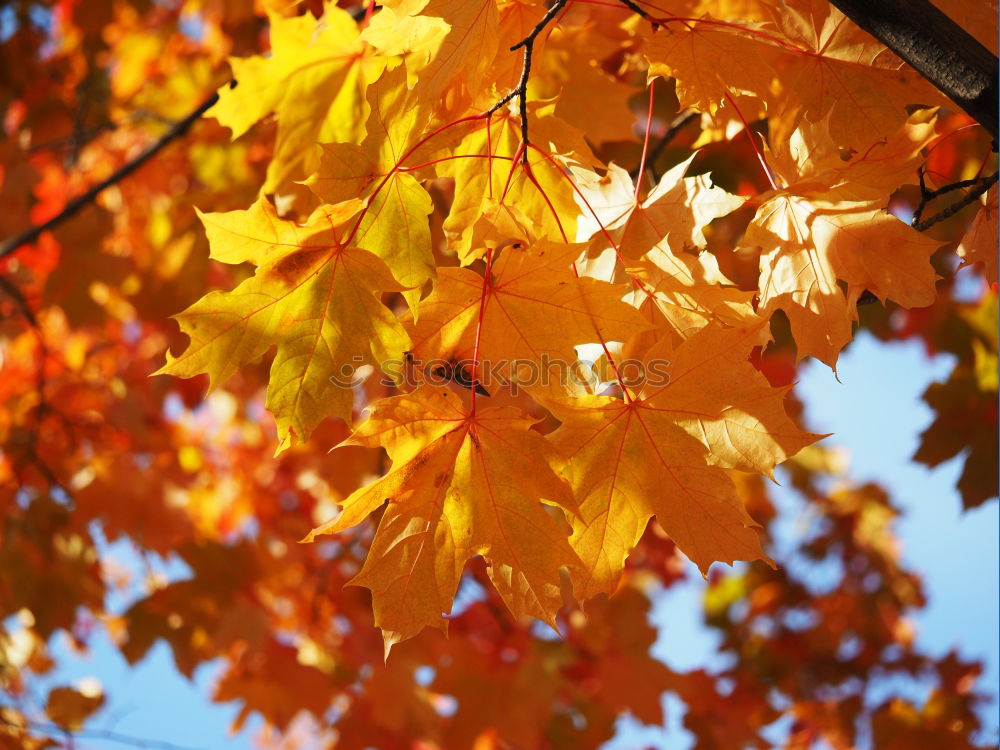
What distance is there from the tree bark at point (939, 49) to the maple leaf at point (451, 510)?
67cm

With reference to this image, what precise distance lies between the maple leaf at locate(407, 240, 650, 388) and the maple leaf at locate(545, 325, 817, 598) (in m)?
0.10

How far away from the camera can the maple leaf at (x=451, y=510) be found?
1.21m

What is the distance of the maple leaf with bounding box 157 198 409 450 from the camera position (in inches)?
48.6

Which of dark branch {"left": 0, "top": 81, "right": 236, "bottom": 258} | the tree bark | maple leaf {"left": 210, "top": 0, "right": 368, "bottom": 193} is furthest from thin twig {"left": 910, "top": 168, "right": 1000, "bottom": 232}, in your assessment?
dark branch {"left": 0, "top": 81, "right": 236, "bottom": 258}

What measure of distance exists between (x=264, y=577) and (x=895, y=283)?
311cm

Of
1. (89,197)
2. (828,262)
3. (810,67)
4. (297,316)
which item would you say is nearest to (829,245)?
(828,262)

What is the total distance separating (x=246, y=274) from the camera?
10.6ft

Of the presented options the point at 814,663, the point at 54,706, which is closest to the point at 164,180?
the point at 54,706

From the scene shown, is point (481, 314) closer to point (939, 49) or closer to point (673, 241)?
point (673, 241)

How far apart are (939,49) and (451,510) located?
0.88 m

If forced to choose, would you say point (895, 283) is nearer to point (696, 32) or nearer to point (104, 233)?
point (696, 32)

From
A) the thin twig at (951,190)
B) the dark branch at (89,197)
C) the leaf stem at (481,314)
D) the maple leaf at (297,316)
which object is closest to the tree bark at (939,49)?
the thin twig at (951,190)

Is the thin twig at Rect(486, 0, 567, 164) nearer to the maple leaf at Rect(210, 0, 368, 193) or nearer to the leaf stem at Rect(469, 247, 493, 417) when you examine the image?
the leaf stem at Rect(469, 247, 493, 417)

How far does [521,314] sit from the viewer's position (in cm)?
126
